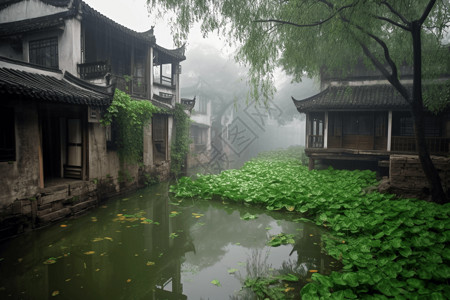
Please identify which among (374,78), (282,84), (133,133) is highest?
(282,84)

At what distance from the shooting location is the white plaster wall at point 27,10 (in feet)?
33.1

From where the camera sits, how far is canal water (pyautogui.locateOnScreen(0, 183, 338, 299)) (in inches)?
147

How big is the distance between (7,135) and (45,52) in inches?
242

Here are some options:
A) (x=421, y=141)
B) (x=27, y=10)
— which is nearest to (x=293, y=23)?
(x=421, y=141)

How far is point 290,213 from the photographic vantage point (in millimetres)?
6945

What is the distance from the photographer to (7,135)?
5.58 metres

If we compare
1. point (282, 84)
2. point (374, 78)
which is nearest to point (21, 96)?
point (374, 78)

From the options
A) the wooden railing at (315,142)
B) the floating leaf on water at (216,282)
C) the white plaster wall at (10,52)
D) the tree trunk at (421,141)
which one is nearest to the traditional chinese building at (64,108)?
the white plaster wall at (10,52)

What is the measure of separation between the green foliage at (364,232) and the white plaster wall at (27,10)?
8280mm

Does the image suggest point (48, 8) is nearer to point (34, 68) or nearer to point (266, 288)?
point (34, 68)

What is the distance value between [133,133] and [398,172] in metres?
8.24

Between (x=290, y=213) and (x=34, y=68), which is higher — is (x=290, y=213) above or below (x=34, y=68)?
below

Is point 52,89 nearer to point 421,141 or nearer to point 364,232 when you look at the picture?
point 364,232

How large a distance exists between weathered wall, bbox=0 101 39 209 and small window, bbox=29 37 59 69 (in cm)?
520
